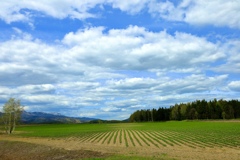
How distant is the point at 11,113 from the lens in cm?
9900

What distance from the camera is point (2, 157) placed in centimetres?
4134

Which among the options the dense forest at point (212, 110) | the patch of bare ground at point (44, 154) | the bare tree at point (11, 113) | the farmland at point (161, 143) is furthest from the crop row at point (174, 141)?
the dense forest at point (212, 110)

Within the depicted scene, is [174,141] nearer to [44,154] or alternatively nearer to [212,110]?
[44,154]

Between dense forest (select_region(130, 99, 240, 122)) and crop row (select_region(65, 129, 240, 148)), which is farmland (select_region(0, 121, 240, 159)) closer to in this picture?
crop row (select_region(65, 129, 240, 148))

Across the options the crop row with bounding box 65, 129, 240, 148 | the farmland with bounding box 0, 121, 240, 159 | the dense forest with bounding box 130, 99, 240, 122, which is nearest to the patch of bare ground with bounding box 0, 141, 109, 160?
the farmland with bounding box 0, 121, 240, 159

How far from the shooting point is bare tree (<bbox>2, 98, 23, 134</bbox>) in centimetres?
9795

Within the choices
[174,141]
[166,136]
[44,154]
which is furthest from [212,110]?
[44,154]

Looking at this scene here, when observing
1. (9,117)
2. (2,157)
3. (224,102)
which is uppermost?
(224,102)

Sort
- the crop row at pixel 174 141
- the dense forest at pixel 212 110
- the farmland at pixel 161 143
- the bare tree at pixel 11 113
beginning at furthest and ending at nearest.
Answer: the dense forest at pixel 212 110, the bare tree at pixel 11 113, the crop row at pixel 174 141, the farmland at pixel 161 143

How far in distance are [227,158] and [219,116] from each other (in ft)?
523

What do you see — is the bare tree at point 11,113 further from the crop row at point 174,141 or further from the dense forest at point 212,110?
the dense forest at point 212,110

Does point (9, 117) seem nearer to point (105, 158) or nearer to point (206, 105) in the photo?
point (105, 158)

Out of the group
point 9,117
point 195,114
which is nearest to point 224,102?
point 195,114

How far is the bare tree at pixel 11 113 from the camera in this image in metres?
97.9
